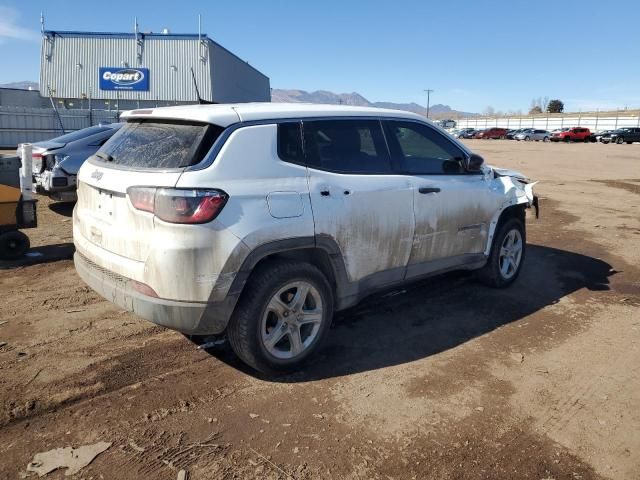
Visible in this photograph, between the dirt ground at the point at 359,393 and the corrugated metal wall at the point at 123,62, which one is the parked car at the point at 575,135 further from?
the dirt ground at the point at 359,393

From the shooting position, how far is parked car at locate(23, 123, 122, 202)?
356 inches

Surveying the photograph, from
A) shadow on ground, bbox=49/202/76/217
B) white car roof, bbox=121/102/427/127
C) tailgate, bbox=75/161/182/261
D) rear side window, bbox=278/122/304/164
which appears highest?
white car roof, bbox=121/102/427/127

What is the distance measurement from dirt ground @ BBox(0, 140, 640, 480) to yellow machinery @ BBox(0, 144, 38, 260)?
96 centimetres

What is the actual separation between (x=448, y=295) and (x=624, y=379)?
196 cm

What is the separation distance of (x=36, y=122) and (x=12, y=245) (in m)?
23.8

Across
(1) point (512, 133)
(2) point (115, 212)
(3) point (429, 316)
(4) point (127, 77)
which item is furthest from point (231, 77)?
(2) point (115, 212)

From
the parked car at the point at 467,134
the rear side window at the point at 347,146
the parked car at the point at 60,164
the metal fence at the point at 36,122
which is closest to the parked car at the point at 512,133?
the parked car at the point at 467,134

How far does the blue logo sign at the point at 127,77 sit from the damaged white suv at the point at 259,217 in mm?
40941

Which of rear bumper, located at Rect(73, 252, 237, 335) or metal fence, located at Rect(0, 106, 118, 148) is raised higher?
metal fence, located at Rect(0, 106, 118, 148)

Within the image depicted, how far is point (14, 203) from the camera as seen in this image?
6.46m

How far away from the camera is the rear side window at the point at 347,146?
3879 millimetres

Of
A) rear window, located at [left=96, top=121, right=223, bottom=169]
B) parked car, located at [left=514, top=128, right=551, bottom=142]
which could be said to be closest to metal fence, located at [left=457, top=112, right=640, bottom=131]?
parked car, located at [left=514, top=128, right=551, bottom=142]

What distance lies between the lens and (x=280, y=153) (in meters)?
3.63

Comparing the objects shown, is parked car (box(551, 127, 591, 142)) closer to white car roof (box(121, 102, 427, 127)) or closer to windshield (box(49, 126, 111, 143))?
windshield (box(49, 126, 111, 143))
